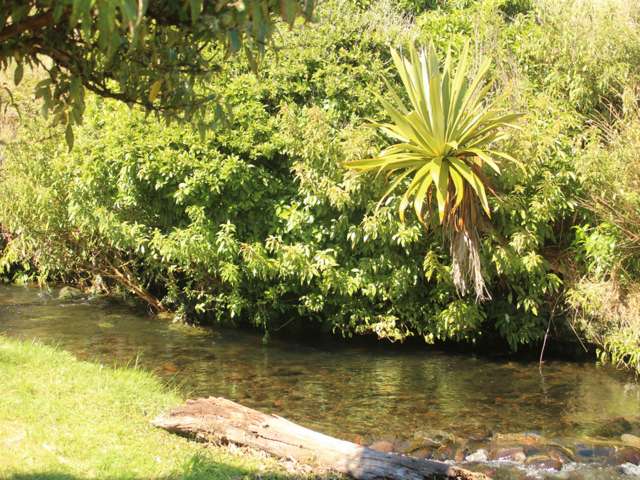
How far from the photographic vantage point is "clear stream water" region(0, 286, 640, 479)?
8.50 meters

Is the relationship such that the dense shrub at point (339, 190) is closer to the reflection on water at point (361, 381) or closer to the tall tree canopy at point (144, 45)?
the reflection on water at point (361, 381)

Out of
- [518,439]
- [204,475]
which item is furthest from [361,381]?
[204,475]

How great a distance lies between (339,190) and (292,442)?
5253 mm

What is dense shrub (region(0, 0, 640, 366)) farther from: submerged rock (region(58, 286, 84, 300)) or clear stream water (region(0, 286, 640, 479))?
submerged rock (region(58, 286, 84, 300))

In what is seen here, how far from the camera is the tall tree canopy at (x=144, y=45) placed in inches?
103

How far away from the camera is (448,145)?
1012cm

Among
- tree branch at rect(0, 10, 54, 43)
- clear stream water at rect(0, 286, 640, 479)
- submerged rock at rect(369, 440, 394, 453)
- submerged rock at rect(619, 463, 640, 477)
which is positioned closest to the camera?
tree branch at rect(0, 10, 54, 43)

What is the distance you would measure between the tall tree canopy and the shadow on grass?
9.07 feet

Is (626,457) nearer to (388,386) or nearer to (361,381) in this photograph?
(388,386)

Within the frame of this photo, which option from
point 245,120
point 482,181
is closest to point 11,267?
point 245,120

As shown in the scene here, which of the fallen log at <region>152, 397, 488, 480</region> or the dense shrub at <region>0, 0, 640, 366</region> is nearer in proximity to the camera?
the fallen log at <region>152, 397, 488, 480</region>

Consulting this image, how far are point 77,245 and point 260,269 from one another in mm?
5772

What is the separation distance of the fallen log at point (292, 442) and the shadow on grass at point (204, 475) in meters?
0.25

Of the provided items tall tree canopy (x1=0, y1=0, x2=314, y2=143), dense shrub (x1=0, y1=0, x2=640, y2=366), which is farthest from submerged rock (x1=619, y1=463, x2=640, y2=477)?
tall tree canopy (x1=0, y1=0, x2=314, y2=143)
